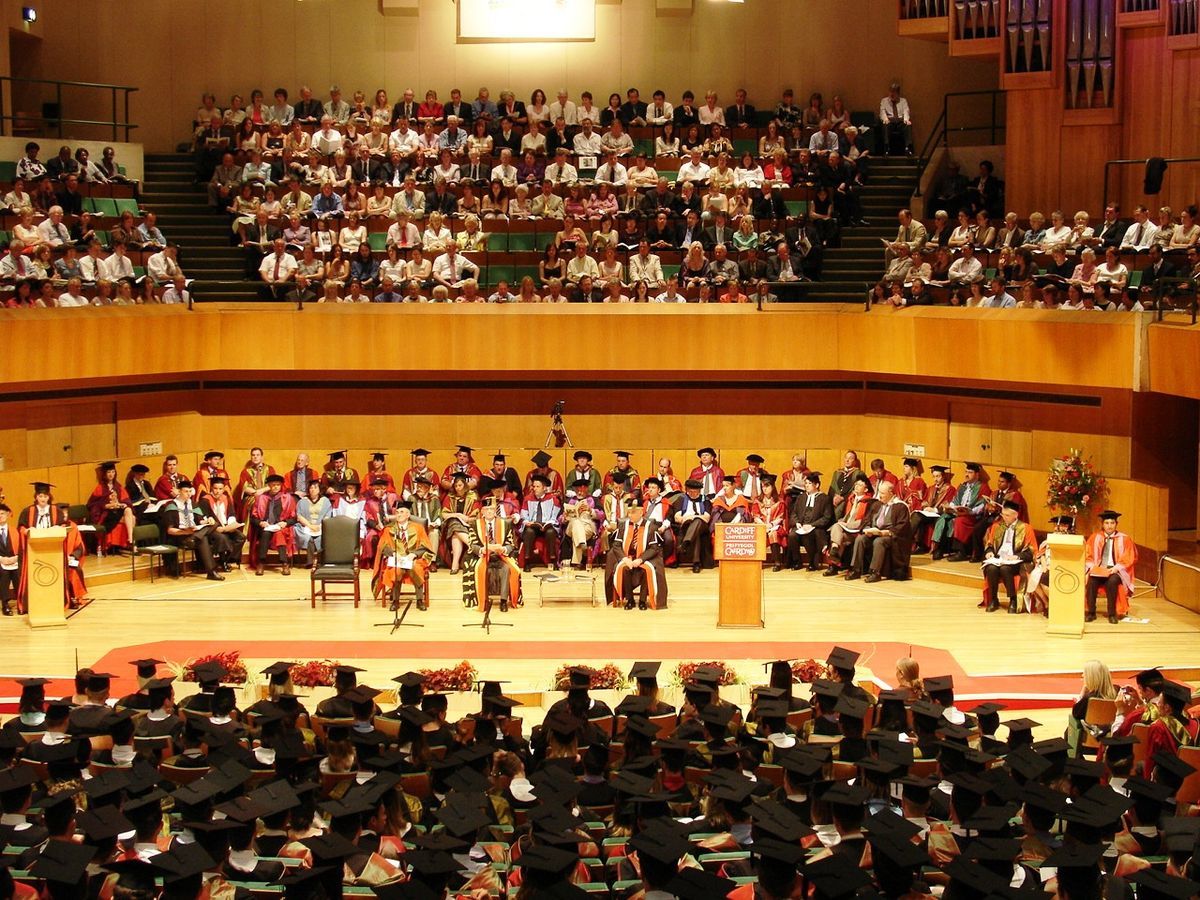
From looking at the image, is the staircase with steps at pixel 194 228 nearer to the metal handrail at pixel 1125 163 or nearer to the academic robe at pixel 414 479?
the academic robe at pixel 414 479

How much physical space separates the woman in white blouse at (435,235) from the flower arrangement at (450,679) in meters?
8.36

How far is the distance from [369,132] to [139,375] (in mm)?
4748

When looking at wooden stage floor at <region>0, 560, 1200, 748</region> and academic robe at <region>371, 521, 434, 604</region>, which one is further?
academic robe at <region>371, 521, 434, 604</region>

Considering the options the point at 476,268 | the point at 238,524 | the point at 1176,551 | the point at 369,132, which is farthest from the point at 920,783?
the point at 369,132

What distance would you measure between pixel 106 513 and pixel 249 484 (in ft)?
5.43

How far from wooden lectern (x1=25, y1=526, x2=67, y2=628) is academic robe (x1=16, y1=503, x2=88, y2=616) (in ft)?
1.37

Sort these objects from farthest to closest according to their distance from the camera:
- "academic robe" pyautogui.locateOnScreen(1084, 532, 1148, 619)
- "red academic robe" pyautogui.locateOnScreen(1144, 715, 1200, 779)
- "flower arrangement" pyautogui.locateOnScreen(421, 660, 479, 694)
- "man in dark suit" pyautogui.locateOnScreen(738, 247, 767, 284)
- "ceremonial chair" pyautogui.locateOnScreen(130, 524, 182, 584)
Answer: "man in dark suit" pyautogui.locateOnScreen(738, 247, 767, 284), "ceremonial chair" pyautogui.locateOnScreen(130, 524, 182, 584), "academic robe" pyautogui.locateOnScreen(1084, 532, 1148, 619), "flower arrangement" pyautogui.locateOnScreen(421, 660, 479, 694), "red academic robe" pyautogui.locateOnScreen(1144, 715, 1200, 779)

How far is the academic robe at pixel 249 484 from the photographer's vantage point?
1902 cm

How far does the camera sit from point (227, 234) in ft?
70.3

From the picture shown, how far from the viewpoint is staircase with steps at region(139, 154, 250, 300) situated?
2047 cm

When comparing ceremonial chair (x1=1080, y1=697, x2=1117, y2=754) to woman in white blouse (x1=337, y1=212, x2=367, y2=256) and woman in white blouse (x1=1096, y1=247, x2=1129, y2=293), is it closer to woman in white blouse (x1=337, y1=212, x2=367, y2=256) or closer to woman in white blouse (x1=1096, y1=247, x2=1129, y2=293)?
woman in white blouse (x1=1096, y1=247, x2=1129, y2=293)

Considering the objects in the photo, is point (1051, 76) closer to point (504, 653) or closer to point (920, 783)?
point (504, 653)

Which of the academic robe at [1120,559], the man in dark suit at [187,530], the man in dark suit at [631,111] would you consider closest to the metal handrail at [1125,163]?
the academic robe at [1120,559]

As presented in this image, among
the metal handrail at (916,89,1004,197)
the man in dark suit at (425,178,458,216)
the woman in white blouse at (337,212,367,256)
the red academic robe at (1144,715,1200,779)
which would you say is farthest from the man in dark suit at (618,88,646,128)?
the red academic robe at (1144,715,1200,779)
